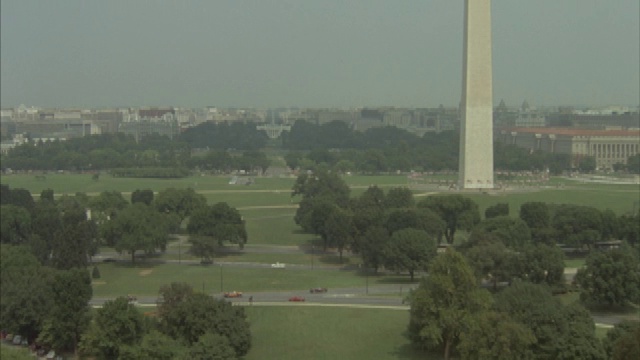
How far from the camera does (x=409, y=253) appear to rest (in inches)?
897

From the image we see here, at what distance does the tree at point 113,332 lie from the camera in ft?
52.1

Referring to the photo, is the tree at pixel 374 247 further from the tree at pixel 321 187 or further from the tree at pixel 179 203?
the tree at pixel 321 187

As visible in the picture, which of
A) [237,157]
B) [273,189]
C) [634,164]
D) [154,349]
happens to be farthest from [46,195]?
[634,164]

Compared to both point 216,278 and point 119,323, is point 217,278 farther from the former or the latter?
point 119,323

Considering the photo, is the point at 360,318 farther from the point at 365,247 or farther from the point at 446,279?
the point at 365,247

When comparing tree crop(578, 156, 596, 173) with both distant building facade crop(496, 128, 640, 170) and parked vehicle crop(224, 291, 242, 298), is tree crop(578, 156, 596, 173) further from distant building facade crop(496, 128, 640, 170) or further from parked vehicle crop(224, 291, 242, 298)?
parked vehicle crop(224, 291, 242, 298)

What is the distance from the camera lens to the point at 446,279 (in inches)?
631

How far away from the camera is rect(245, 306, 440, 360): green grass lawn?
16234 millimetres

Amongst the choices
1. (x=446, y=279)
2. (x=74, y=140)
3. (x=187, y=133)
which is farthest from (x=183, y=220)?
(x=187, y=133)

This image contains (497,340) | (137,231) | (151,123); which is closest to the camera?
(497,340)

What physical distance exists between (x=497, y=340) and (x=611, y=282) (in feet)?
18.8

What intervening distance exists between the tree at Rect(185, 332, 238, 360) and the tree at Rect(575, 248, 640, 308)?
8589mm

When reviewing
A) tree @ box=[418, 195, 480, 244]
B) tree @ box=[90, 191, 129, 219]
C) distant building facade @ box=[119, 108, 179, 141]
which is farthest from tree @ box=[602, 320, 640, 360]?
distant building facade @ box=[119, 108, 179, 141]

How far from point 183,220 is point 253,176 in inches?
873
